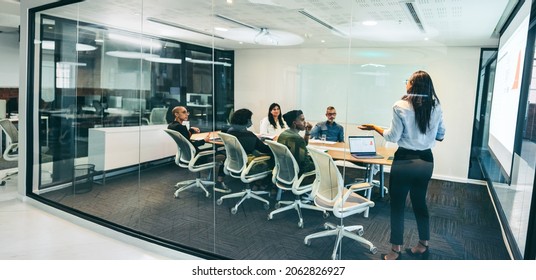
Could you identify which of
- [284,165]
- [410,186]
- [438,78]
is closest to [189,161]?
[284,165]

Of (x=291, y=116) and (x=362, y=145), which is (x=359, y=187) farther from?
(x=291, y=116)

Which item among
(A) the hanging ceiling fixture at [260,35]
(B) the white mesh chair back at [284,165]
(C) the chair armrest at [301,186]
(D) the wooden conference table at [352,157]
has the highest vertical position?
(A) the hanging ceiling fixture at [260,35]

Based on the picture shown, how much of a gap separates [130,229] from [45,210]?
163 centimetres

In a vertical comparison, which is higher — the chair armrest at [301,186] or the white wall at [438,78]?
the white wall at [438,78]

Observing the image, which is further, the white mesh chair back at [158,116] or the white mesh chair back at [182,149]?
the white mesh chair back at [158,116]

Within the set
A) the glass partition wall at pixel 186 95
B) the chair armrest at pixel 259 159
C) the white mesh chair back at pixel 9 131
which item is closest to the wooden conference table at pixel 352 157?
the glass partition wall at pixel 186 95

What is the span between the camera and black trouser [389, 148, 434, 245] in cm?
256

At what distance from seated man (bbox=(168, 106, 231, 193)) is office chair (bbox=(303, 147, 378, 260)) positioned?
89 centimetres

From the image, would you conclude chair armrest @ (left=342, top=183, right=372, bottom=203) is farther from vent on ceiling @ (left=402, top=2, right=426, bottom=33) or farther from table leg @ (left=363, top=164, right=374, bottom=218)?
vent on ceiling @ (left=402, top=2, right=426, bottom=33)

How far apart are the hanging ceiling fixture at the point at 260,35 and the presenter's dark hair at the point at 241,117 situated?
1.92 ft

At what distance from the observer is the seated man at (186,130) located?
3.30 m

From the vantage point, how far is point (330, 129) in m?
2.71

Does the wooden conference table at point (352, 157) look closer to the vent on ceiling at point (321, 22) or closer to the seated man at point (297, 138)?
the seated man at point (297, 138)

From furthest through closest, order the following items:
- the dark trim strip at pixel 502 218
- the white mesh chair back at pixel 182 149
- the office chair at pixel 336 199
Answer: the white mesh chair back at pixel 182 149 < the office chair at pixel 336 199 < the dark trim strip at pixel 502 218
